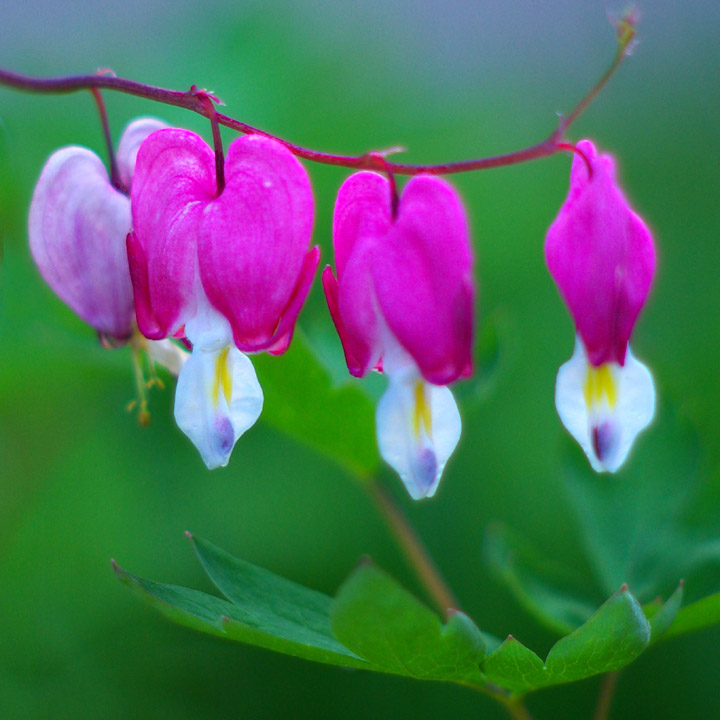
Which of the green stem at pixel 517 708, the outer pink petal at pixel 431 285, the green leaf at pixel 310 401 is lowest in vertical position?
the green stem at pixel 517 708

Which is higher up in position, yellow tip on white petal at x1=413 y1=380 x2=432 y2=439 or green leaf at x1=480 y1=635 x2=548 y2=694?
yellow tip on white petal at x1=413 y1=380 x2=432 y2=439

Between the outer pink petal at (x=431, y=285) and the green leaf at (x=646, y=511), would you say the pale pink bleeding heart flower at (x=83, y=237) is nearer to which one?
the outer pink petal at (x=431, y=285)

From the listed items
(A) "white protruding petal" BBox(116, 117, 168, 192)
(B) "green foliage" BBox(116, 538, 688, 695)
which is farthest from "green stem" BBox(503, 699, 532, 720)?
(A) "white protruding petal" BBox(116, 117, 168, 192)

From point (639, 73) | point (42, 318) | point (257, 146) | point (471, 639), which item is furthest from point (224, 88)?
point (639, 73)

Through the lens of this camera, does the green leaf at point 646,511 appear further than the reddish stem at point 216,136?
Yes

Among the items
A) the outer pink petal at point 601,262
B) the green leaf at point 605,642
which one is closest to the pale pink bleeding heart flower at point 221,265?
the outer pink petal at point 601,262

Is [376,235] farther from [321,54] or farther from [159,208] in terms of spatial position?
[321,54]

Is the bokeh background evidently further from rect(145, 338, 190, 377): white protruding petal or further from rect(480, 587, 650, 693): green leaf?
rect(480, 587, 650, 693): green leaf
